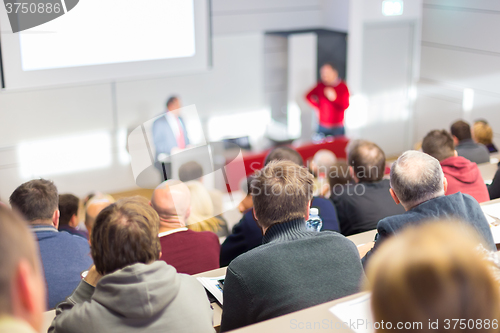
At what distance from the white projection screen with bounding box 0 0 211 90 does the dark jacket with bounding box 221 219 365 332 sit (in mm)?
3925

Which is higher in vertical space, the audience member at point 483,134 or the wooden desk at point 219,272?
the audience member at point 483,134

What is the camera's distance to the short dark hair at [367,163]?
302cm

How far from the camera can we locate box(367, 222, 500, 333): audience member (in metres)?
0.76

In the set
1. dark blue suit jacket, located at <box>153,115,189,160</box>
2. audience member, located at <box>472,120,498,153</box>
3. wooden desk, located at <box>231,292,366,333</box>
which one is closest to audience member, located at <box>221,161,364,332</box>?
wooden desk, located at <box>231,292,366,333</box>

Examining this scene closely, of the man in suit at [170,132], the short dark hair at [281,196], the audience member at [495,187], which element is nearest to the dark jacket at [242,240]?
the short dark hair at [281,196]

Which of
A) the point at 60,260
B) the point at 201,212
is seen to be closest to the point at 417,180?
the point at 201,212

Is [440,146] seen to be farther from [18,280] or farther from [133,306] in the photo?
[18,280]

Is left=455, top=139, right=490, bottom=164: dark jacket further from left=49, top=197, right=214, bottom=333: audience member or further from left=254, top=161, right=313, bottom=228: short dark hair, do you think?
left=49, top=197, right=214, bottom=333: audience member

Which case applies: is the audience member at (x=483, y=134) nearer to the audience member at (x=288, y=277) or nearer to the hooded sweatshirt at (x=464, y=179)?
the hooded sweatshirt at (x=464, y=179)

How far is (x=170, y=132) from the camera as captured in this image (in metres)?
5.34

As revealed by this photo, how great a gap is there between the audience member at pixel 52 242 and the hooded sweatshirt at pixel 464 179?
214cm

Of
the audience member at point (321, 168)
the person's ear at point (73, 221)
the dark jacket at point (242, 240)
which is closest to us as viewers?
the dark jacket at point (242, 240)

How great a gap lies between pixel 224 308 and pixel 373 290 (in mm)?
965

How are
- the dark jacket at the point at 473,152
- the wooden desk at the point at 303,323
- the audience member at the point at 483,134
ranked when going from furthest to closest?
the audience member at the point at 483,134 → the dark jacket at the point at 473,152 → the wooden desk at the point at 303,323
